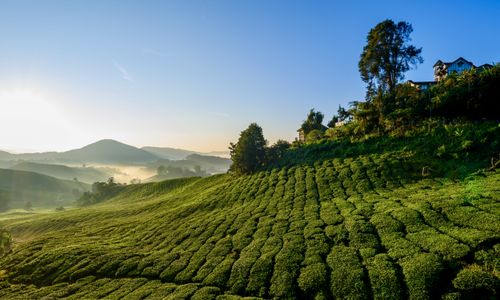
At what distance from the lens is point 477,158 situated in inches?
1526

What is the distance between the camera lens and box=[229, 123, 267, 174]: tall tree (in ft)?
244

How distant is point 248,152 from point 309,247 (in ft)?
163

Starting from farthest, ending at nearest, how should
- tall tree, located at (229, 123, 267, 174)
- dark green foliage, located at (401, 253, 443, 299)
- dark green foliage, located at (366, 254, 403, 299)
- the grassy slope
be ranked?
tall tree, located at (229, 123, 267, 174)
the grassy slope
dark green foliage, located at (366, 254, 403, 299)
dark green foliage, located at (401, 253, 443, 299)

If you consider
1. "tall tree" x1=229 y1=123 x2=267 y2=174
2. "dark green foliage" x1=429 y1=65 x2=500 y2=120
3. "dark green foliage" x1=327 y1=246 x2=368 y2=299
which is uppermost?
"dark green foliage" x1=429 y1=65 x2=500 y2=120

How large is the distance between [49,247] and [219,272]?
1622 inches

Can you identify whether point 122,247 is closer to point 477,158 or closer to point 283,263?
point 283,263

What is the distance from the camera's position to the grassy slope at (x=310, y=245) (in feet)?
63.7

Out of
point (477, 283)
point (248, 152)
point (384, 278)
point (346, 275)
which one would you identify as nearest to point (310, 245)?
point (346, 275)

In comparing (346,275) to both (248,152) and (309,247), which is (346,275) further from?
(248,152)

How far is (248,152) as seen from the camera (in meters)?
75.0

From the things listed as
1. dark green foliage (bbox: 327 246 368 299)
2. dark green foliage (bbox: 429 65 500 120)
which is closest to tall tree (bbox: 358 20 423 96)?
dark green foliage (bbox: 429 65 500 120)

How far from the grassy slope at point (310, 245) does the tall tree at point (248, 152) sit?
19.7 metres

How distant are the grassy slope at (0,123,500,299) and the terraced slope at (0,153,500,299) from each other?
0.36 ft

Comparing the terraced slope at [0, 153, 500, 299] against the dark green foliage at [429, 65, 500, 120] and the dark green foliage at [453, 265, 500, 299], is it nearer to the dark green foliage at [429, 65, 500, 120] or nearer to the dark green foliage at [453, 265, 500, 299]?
the dark green foliage at [453, 265, 500, 299]
